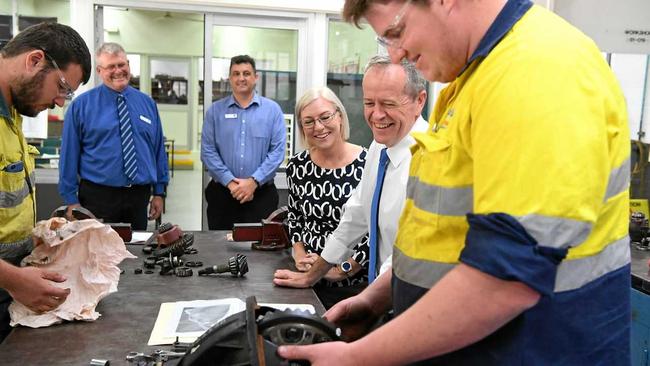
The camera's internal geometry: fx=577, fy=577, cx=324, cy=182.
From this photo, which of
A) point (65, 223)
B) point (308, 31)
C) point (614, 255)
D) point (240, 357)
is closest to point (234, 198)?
point (308, 31)

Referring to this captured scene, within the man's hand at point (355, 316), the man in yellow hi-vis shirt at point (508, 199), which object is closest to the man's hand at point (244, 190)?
the man's hand at point (355, 316)

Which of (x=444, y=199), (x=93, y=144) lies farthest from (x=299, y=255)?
(x=93, y=144)

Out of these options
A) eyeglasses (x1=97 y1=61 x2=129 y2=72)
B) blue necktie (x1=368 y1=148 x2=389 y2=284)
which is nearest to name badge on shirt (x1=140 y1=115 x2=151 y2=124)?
eyeglasses (x1=97 y1=61 x2=129 y2=72)

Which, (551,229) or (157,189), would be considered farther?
(157,189)

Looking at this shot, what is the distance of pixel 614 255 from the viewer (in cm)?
93

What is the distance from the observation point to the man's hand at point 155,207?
14.4 feet

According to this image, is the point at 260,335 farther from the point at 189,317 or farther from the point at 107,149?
the point at 107,149

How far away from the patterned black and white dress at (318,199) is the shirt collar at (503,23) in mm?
1854

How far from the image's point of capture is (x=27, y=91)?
6.82 ft

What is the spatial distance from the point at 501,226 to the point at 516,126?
14 centimetres

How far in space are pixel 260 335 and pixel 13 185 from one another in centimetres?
137

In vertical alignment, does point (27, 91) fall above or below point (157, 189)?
above

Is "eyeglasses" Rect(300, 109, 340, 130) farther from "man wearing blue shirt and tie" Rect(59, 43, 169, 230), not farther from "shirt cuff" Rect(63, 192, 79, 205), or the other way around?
"shirt cuff" Rect(63, 192, 79, 205)

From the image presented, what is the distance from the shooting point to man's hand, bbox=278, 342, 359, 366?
959 millimetres
